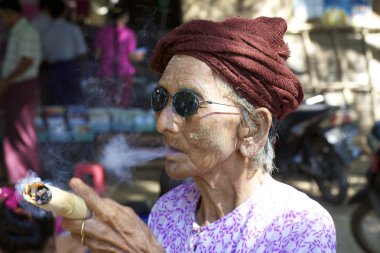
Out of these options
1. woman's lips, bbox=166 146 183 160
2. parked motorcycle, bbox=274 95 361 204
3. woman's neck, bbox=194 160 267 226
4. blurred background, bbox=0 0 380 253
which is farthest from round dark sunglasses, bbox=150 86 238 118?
parked motorcycle, bbox=274 95 361 204

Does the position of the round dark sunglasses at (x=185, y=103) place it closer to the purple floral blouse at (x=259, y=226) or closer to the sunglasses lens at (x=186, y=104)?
the sunglasses lens at (x=186, y=104)

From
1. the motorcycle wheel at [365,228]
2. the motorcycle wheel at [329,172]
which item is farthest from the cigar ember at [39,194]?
the motorcycle wheel at [329,172]

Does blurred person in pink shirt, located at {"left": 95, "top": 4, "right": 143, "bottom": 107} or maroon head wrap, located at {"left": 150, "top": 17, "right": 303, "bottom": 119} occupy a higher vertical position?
maroon head wrap, located at {"left": 150, "top": 17, "right": 303, "bottom": 119}

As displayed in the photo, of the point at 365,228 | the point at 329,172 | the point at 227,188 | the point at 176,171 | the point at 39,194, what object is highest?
the point at 39,194

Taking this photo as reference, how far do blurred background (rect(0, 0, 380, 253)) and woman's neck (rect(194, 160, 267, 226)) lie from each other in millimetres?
770

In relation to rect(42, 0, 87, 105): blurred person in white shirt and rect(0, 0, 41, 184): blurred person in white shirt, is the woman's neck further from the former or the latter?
rect(42, 0, 87, 105): blurred person in white shirt

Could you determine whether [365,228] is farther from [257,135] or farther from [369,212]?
[257,135]

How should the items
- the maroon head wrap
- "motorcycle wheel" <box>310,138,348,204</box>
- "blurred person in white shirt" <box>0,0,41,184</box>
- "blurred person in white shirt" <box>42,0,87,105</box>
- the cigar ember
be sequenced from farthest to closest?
"blurred person in white shirt" <box>42,0,87,105</box> < "motorcycle wheel" <box>310,138,348,204</box> < "blurred person in white shirt" <box>0,0,41,184</box> < the maroon head wrap < the cigar ember

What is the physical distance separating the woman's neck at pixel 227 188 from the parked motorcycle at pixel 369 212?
317 cm

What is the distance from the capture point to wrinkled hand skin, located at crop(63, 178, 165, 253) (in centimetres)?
180

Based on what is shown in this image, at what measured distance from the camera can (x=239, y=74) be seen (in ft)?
6.32

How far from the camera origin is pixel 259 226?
6.45 feet

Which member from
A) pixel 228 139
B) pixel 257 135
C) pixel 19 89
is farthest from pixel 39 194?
pixel 19 89

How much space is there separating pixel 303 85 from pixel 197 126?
5831mm
